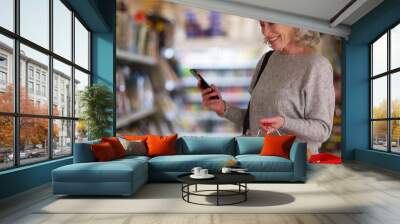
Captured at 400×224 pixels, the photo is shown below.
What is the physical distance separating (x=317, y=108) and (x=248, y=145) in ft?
8.50

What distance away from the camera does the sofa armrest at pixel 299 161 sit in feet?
19.6

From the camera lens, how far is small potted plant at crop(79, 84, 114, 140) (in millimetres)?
7801

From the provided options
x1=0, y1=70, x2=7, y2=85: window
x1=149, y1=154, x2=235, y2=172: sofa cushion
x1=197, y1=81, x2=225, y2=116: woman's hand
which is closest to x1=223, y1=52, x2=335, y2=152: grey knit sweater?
x1=197, y1=81, x2=225, y2=116: woman's hand

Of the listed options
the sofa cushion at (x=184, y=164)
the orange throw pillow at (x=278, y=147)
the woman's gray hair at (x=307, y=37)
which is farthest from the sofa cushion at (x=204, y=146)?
the woman's gray hair at (x=307, y=37)

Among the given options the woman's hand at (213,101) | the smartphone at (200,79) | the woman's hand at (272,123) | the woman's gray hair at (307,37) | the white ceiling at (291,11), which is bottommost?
the woman's hand at (272,123)

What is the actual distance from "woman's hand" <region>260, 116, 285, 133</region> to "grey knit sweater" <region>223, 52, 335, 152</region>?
0.09 meters

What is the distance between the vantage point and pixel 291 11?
8578 millimetres

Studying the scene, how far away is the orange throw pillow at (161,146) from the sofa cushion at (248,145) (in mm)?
1124

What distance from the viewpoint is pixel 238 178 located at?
4.64 m

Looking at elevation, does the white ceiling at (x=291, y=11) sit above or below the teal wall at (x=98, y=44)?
above

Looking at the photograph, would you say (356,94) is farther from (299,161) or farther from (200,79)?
(299,161)

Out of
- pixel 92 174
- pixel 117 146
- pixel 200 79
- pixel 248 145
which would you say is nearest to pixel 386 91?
pixel 248 145

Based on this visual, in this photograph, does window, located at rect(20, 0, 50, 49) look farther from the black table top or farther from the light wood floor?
the black table top

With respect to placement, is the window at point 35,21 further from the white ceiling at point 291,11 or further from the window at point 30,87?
the white ceiling at point 291,11
